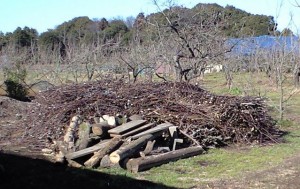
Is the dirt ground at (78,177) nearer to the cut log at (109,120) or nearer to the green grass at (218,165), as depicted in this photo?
the green grass at (218,165)

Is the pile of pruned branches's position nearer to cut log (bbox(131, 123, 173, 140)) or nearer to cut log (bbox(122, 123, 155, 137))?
cut log (bbox(131, 123, 173, 140))

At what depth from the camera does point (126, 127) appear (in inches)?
393

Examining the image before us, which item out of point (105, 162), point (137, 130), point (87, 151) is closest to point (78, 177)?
point (105, 162)

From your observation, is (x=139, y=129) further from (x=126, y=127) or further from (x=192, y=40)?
(x=192, y=40)

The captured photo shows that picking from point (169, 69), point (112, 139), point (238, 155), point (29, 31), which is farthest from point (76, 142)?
point (29, 31)

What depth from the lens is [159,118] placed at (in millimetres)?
10930

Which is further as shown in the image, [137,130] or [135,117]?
[135,117]

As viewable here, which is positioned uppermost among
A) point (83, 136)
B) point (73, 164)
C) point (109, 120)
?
point (109, 120)

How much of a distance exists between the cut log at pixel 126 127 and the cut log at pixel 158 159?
113 cm

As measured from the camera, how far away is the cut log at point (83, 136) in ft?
31.0

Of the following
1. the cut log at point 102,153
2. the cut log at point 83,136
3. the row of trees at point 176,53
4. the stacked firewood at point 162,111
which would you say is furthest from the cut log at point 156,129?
the row of trees at point 176,53

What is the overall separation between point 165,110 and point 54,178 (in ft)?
13.5

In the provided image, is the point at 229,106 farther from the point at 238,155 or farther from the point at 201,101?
the point at 238,155

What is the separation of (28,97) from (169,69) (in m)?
6.14
